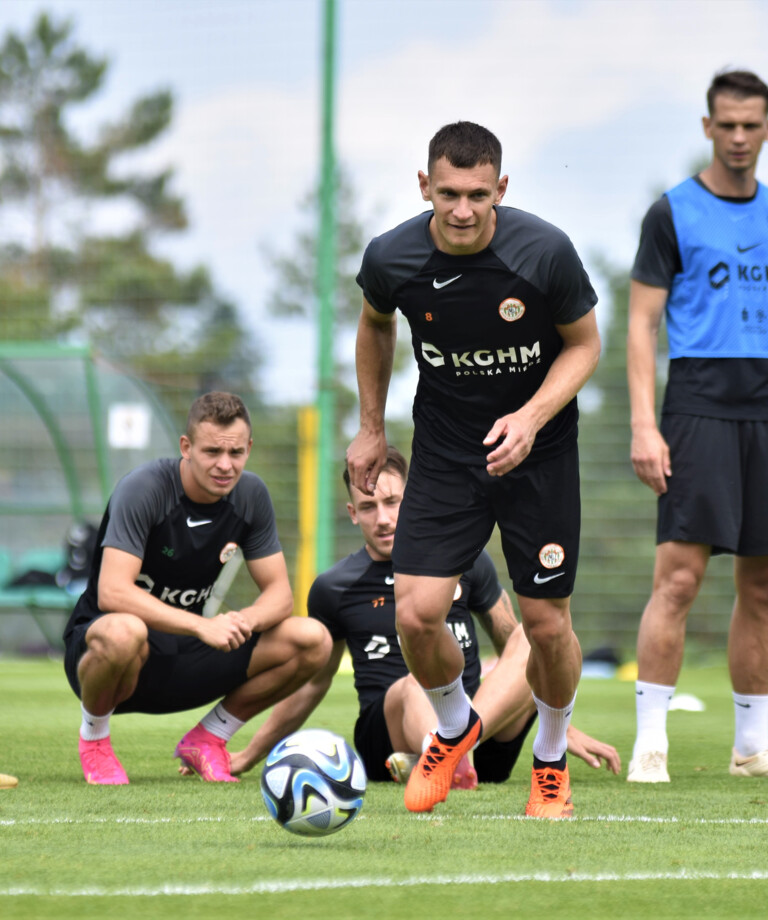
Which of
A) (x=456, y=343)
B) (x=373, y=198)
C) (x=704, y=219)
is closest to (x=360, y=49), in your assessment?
(x=373, y=198)

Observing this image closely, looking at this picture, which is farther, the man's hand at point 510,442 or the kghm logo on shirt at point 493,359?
the kghm logo on shirt at point 493,359

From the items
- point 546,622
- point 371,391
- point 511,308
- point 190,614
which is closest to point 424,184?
point 511,308

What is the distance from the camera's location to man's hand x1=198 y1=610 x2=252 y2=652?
4.83 metres

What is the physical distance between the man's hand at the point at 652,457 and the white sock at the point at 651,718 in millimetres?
712

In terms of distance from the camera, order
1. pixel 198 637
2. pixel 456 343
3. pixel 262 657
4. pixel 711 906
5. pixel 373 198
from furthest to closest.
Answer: pixel 373 198 < pixel 262 657 < pixel 198 637 < pixel 456 343 < pixel 711 906

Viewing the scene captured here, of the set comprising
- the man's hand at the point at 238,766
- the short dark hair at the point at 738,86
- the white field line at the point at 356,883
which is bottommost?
the man's hand at the point at 238,766

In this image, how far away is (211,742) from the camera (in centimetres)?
508

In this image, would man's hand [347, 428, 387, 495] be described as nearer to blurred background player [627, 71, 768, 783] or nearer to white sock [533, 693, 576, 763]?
white sock [533, 693, 576, 763]

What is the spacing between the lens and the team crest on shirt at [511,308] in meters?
4.01

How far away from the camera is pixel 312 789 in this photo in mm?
3373

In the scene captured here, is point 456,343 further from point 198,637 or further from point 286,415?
point 286,415

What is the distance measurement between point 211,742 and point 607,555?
28.7 feet

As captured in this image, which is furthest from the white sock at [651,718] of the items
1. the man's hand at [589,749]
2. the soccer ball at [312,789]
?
the soccer ball at [312,789]

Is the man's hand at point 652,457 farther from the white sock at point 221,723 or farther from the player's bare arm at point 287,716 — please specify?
the white sock at point 221,723
